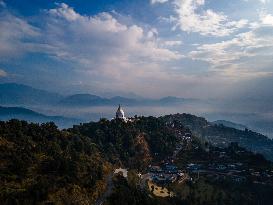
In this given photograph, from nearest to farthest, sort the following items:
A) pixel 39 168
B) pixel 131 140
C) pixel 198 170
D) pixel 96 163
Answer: pixel 39 168, pixel 96 163, pixel 198 170, pixel 131 140

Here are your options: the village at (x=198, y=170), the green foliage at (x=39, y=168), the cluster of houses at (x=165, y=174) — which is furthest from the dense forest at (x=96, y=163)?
the cluster of houses at (x=165, y=174)

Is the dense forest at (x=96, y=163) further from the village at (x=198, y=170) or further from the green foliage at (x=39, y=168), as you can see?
the village at (x=198, y=170)

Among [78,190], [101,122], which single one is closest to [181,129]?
[101,122]

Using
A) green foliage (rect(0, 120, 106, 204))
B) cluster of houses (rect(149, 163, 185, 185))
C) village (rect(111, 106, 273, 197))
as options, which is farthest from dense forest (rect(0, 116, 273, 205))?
cluster of houses (rect(149, 163, 185, 185))

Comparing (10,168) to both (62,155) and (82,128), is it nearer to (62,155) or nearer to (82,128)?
(62,155)

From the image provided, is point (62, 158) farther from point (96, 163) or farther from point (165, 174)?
point (165, 174)

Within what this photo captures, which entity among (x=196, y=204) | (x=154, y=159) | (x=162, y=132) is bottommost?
(x=196, y=204)

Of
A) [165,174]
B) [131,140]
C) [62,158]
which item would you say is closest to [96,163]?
[62,158]

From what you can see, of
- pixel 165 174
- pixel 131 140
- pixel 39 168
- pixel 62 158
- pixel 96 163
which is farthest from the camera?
pixel 131 140

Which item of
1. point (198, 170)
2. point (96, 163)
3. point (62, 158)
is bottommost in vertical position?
point (198, 170)

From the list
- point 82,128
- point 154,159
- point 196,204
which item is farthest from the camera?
point 82,128

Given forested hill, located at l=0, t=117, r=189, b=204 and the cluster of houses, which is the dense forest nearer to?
forested hill, located at l=0, t=117, r=189, b=204
